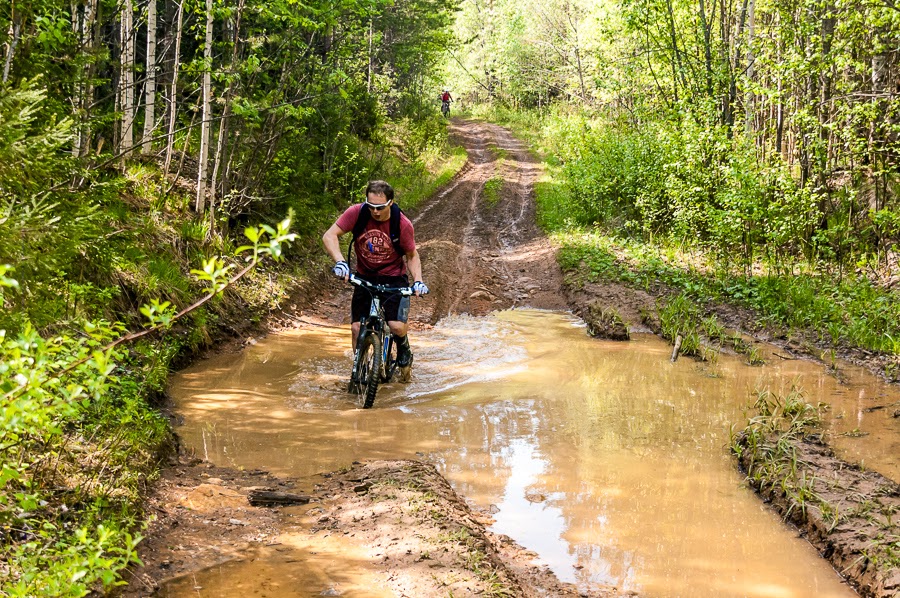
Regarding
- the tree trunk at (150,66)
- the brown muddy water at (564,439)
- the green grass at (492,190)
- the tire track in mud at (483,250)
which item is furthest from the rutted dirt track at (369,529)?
the green grass at (492,190)

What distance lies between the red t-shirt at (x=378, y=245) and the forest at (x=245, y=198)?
5.02ft

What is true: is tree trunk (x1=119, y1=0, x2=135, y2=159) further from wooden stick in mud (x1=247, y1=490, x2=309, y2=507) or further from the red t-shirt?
wooden stick in mud (x1=247, y1=490, x2=309, y2=507)

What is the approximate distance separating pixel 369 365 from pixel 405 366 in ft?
2.09

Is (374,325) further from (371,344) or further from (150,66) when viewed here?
(150,66)

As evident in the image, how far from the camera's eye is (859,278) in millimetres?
11234

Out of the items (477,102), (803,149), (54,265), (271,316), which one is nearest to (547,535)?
(54,265)

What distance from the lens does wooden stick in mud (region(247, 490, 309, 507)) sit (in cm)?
488

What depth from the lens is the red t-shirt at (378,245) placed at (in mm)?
7152

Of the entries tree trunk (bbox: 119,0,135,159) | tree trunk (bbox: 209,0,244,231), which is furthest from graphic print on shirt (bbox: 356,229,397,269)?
tree trunk (bbox: 209,0,244,231)

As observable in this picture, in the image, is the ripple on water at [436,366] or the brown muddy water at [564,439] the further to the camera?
the ripple on water at [436,366]

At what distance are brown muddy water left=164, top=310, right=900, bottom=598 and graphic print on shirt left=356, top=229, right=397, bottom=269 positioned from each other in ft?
5.00

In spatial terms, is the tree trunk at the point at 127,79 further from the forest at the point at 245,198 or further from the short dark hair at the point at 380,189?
the short dark hair at the point at 380,189

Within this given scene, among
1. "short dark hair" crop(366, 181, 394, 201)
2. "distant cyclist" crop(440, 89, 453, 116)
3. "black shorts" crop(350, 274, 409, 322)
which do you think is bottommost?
"black shorts" crop(350, 274, 409, 322)

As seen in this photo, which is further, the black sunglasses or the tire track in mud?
the tire track in mud
